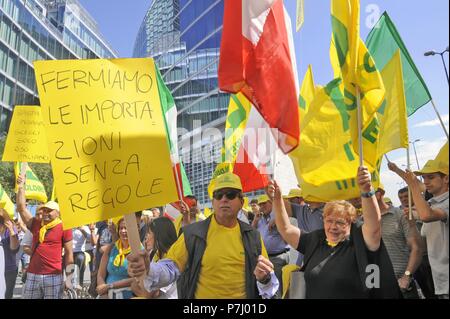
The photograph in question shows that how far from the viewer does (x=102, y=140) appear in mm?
2539

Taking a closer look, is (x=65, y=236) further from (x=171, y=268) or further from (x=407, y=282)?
(x=407, y=282)

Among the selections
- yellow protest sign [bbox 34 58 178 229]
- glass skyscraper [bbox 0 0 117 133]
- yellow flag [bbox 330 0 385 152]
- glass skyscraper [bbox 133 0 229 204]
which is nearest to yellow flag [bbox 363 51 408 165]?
yellow flag [bbox 330 0 385 152]

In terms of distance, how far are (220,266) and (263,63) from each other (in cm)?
160

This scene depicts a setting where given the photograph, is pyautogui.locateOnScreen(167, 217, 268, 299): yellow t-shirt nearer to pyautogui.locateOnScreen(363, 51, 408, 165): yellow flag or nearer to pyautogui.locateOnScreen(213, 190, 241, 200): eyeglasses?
pyautogui.locateOnScreen(213, 190, 241, 200): eyeglasses

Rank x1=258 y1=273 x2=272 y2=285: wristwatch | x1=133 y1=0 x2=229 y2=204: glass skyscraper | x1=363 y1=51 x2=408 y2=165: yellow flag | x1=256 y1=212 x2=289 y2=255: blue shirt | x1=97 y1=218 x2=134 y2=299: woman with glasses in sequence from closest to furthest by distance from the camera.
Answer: x1=258 y1=273 x2=272 y2=285: wristwatch, x1=363 y1=51 x2=408 y2=165: yellow flag, x1=97 y1=218 x2=134 y2=299: woman with glasses, x1=256 y1=212 x2=289 y2=255: blue shirt, x1=133 y1=0 x2=229 y2=204: glass skyscraper

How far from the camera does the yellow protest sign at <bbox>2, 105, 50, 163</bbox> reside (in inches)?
192

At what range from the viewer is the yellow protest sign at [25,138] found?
4879 millimetres

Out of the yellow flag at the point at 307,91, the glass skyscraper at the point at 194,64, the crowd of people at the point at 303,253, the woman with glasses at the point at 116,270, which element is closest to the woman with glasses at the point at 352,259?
the crowd of people at the point at 303,253

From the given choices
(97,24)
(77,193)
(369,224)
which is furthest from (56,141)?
(97,24)

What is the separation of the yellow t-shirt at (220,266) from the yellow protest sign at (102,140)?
46cm

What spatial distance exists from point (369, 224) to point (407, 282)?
4.18 feet

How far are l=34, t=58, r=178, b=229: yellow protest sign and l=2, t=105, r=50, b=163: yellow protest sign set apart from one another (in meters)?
2.67

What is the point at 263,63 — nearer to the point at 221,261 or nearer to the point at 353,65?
the point at 353,65

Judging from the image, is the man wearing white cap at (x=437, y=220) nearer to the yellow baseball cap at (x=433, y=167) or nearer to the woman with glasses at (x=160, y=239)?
the yellow baseball cap at (x=433, y=167)
